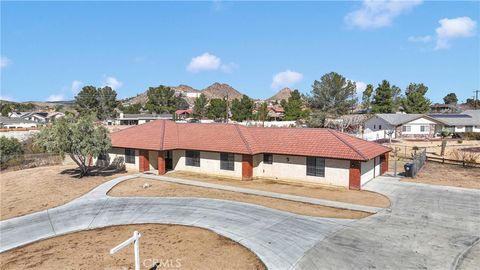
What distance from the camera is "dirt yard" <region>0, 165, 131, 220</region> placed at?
22.3m

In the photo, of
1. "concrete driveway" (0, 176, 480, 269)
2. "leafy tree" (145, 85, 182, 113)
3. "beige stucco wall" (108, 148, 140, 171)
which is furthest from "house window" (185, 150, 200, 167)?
"leafy tree" (145, 85, 182, 113)

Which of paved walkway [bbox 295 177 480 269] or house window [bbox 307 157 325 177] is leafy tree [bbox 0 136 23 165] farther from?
paved walkway [bbox 295 177 480 269]

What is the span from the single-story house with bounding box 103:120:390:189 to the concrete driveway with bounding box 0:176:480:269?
3.52 m

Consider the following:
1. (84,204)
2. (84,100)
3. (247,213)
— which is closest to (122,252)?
(247,213)

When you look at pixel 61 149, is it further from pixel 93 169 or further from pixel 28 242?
pixel 28 242

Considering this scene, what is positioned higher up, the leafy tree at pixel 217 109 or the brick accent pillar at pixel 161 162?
the leafy tree at pixel 217 109

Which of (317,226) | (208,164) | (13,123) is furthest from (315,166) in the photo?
(13,123)

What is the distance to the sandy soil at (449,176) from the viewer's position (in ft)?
85.3

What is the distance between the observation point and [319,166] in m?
26.5

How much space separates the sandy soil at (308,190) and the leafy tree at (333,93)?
219ft

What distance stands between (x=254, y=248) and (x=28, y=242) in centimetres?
1107

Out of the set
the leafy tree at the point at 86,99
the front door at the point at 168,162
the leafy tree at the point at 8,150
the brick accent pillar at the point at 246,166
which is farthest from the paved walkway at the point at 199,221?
the leafy tree at the point at 86,99

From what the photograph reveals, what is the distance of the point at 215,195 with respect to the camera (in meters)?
23.0

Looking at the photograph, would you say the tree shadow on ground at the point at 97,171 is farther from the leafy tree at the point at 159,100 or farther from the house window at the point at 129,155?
the leafy tree at the point at 159,100
